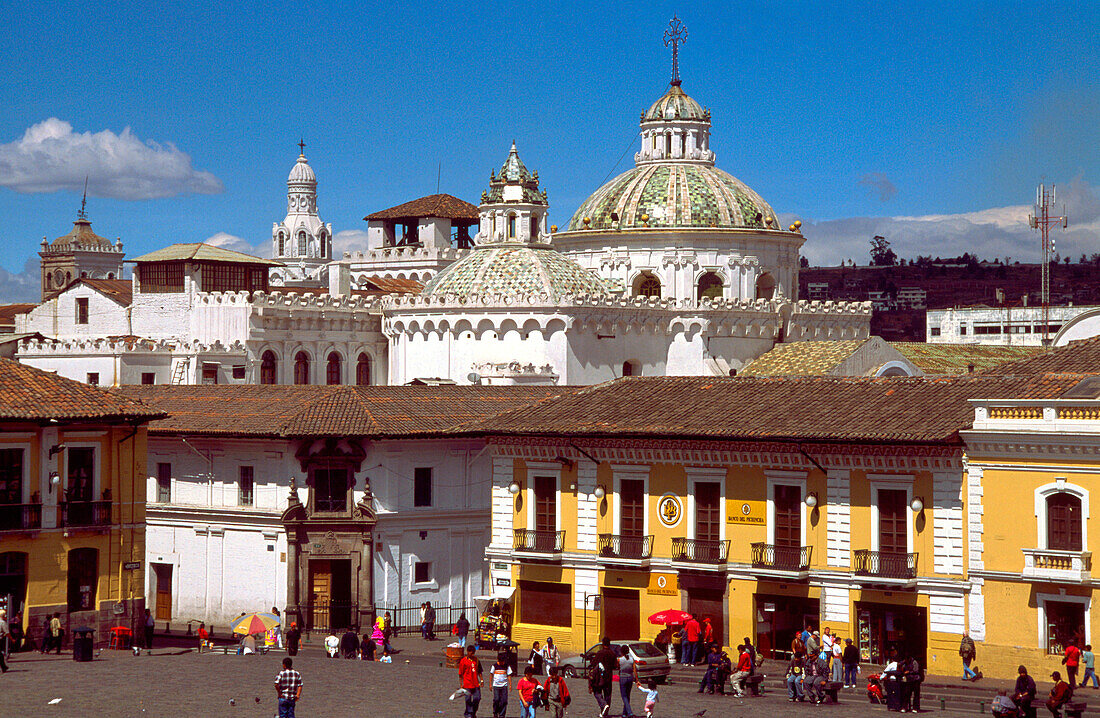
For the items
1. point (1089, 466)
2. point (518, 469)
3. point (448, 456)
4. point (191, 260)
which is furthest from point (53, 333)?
point (1089, 466)

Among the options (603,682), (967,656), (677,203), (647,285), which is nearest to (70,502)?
(603,682)

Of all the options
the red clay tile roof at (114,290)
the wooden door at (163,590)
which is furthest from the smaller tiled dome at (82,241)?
the wooden door at (163,590)

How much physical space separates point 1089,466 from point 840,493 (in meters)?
6.52

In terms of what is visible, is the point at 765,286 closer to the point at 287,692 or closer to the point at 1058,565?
the point at 1058,565

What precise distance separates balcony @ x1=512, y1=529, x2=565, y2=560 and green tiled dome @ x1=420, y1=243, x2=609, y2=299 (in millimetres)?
22217

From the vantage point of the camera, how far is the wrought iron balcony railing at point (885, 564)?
135 ft

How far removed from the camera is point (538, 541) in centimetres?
4734

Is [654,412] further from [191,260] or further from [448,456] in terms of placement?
[191,260]

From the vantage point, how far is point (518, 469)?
4812 cm

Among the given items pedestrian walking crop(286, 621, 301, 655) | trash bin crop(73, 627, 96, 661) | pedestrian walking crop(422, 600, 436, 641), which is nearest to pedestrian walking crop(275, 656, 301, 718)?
trash bin crop(73, 627, 96, 661)

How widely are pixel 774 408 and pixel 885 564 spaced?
5.85m

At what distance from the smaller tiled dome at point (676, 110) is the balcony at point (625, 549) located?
1459 inches

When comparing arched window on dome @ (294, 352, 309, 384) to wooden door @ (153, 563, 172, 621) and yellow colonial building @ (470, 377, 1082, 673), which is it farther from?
yellow colonial building @ (470, 377, 1082, 673)

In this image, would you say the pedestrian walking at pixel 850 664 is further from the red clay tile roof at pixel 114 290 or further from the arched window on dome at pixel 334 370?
the red clay tile roof at pixel 114 290
